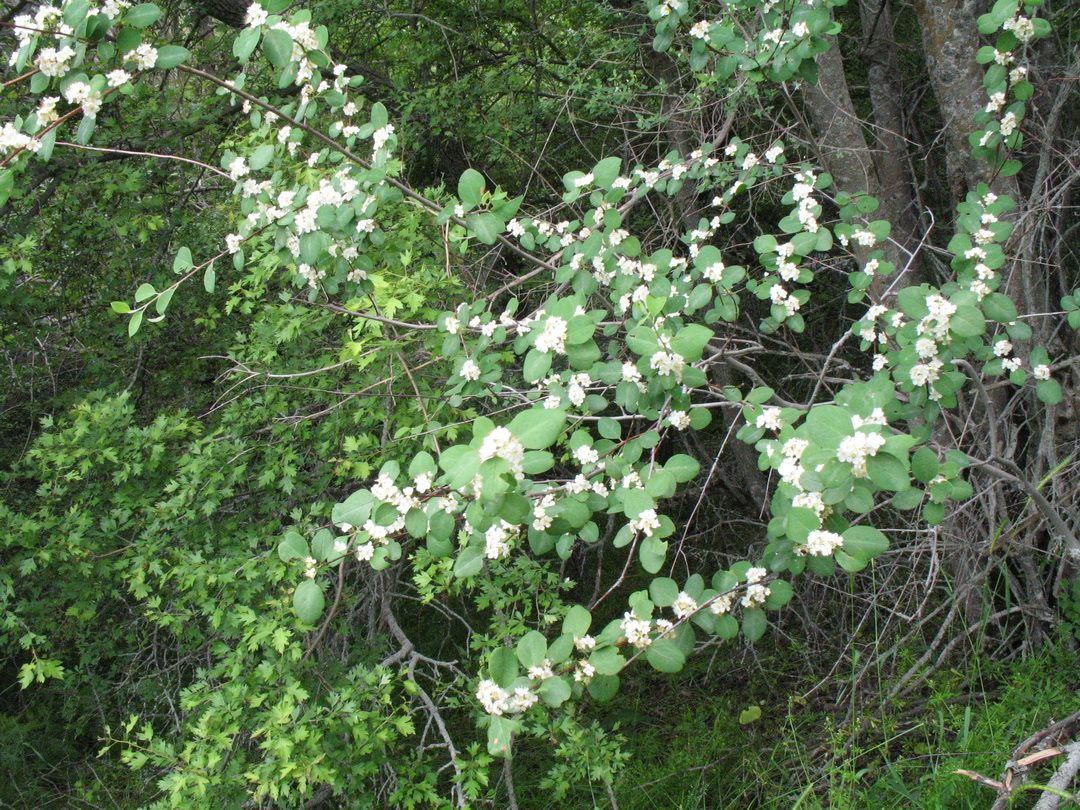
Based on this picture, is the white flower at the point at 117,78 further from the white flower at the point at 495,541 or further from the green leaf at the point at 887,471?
the green leaf at the point at 887,471

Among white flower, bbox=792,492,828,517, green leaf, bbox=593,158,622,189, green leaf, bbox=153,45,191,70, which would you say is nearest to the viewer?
white flower, bbox=792,492,828,517

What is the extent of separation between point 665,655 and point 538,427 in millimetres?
548

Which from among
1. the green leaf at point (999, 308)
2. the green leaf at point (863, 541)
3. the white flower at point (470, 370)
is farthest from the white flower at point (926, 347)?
the white flower at point (470, 370)

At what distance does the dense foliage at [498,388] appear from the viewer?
1570mm

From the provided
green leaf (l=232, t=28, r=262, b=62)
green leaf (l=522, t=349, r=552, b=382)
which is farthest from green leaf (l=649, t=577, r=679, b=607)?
green leaf (l=232, t=28, r=262, b=62)

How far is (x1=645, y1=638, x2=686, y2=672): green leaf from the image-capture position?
4.70ft

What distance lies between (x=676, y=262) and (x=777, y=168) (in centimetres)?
60

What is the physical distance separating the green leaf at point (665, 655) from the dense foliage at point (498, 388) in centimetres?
1

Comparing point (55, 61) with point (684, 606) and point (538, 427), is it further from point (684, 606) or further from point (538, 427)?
point (684, 606)

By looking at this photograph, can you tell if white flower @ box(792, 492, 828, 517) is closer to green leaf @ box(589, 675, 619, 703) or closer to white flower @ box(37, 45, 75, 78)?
green leaf @ box(589, 675, 619, 703)

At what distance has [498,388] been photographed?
2.34 meters

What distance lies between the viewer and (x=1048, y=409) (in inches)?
107

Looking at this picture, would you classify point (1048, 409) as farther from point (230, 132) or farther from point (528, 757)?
point (230, 132)

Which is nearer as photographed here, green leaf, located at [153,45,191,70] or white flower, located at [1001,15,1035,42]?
green leaf, located at [153,45,191,70]
